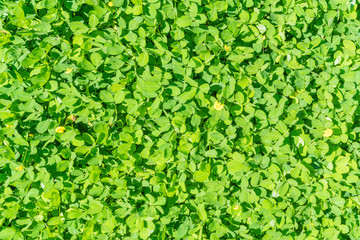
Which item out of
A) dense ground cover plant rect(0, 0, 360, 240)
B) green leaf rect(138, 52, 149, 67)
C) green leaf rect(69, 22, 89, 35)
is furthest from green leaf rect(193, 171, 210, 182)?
green leaf rect(69, 22, 89, 35)

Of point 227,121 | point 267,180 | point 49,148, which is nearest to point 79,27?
point 49,148

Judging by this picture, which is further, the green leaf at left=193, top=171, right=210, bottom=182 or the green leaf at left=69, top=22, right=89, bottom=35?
the green leaf at left=193, top=171, right=210, bottom=182

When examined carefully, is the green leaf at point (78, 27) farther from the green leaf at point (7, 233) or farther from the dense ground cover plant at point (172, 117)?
the green leaf at point (7, 233)

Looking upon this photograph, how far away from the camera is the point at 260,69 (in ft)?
6.02

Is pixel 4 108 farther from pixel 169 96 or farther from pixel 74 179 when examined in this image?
pixel 169 96

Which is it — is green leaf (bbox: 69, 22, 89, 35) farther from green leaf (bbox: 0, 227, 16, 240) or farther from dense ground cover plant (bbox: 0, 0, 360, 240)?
green leaf (bbox: 0, 227, 16, 240)

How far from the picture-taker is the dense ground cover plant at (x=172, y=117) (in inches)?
65.4

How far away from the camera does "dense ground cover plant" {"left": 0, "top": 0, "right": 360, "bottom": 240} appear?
5.45ft

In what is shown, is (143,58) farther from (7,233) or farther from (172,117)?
(7,233)

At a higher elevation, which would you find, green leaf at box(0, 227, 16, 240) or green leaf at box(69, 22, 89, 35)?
green leaf at box(69, 22, 89, 35)

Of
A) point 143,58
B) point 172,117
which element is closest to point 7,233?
point 172,117

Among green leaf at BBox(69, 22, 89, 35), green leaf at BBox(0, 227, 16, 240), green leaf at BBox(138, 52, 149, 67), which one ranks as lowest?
green leaf at BBox(0, 227, 16, 240)

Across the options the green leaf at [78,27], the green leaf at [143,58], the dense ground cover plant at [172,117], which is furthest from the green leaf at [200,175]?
the green leaf at [78,27]

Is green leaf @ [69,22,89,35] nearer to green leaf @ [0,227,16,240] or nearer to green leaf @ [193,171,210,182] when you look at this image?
green leaf @ [193,171,210,182]
